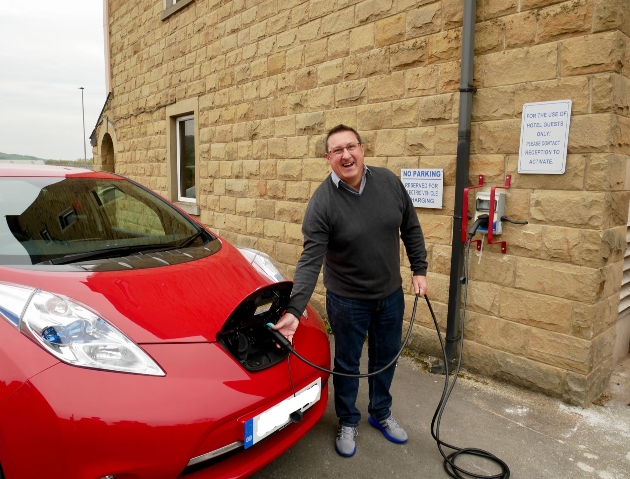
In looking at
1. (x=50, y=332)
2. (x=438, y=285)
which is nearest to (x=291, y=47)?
(x=438, y=285)

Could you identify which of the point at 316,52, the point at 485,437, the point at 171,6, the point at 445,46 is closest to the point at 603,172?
the point at 445,46

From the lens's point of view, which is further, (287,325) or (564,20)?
(564,20)

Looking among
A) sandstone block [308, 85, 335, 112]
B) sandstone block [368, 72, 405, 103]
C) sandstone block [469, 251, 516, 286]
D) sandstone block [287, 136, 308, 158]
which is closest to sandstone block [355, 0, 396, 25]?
sandstone block [368, 72, 405, 103]

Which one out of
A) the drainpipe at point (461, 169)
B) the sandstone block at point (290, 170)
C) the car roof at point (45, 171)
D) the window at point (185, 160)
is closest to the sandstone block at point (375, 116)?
the drainpipe at point (461, 169)

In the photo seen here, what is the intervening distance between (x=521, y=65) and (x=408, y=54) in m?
1.00

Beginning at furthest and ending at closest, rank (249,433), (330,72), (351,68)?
(330,72), (351,68), (249,433)

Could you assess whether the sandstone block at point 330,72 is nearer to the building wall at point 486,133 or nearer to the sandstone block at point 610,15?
the building wall at point 486,133

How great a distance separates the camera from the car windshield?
2.49 metres

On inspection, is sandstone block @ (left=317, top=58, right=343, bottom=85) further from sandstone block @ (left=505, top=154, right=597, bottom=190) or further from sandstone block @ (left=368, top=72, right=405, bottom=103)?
sandstone block @ (left=505, top=154, right=597, bottom=190)

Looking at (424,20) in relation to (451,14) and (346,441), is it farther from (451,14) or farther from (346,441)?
(346,441)

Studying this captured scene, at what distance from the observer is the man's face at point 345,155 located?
8.10ft

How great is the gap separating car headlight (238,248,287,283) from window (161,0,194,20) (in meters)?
5.41

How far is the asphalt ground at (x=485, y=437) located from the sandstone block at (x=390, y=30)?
2.83m

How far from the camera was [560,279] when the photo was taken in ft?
10.5
